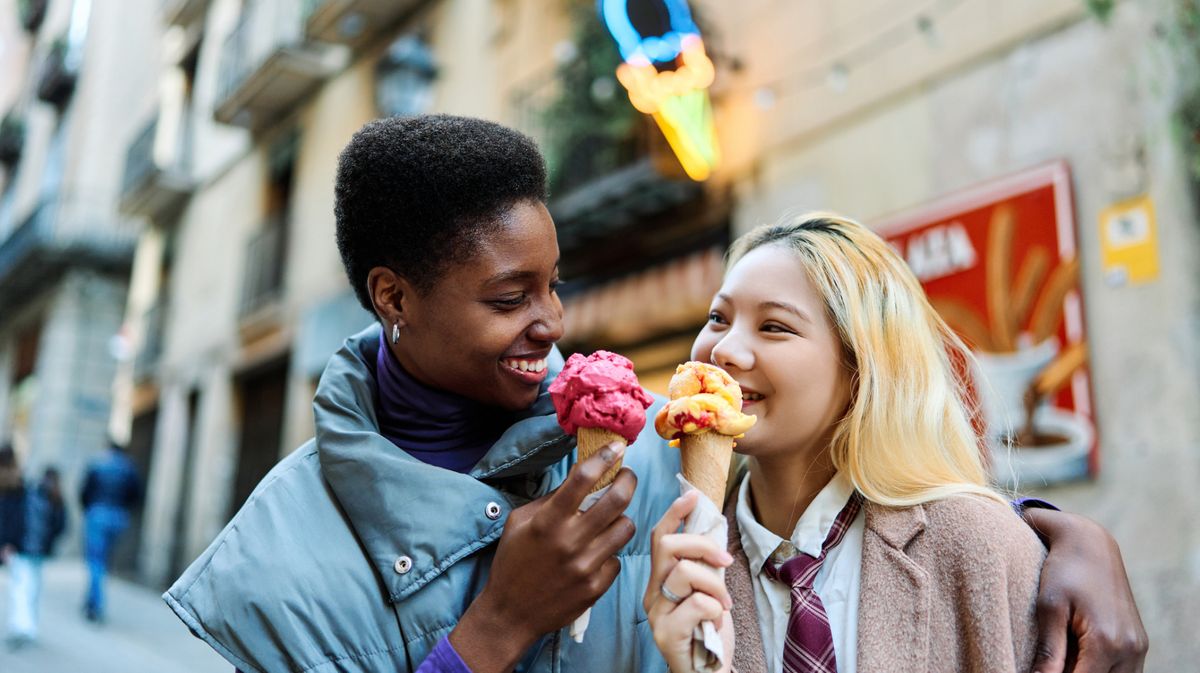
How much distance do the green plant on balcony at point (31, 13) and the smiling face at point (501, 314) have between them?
31007mm

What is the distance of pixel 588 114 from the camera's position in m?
9.27

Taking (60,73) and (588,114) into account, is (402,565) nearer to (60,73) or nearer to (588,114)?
(588,114)

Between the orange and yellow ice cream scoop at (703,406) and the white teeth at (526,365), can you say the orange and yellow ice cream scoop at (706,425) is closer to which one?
the orange and yellow ice cream scoop at (703,406)

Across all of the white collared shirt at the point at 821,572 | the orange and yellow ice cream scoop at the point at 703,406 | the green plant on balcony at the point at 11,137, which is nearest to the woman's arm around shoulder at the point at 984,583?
the white collared shirt at the point at 821,572

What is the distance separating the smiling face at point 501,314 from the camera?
1883 mm

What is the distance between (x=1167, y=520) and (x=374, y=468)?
14.7 ft

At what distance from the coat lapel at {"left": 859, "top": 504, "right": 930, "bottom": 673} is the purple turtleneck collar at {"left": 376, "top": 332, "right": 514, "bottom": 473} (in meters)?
0.78

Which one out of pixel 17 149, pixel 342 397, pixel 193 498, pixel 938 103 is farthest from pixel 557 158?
pixel 17 149

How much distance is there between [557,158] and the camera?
970cm

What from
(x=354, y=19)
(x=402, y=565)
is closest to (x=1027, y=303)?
(x=402, y=565)

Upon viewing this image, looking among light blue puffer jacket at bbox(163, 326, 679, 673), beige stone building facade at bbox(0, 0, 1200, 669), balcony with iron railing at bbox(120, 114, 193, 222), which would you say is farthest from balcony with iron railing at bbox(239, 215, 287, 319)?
light blue puffer jacket at bbox(163, 326, 679, 673)

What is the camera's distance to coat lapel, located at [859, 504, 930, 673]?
1.77 metres

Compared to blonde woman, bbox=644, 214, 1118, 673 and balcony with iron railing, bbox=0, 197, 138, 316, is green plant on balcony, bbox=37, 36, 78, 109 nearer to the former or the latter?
balcony with iron railing, bbox=0, 197, 138, 316

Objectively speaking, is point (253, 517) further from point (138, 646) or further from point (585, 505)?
point (138, 646)
